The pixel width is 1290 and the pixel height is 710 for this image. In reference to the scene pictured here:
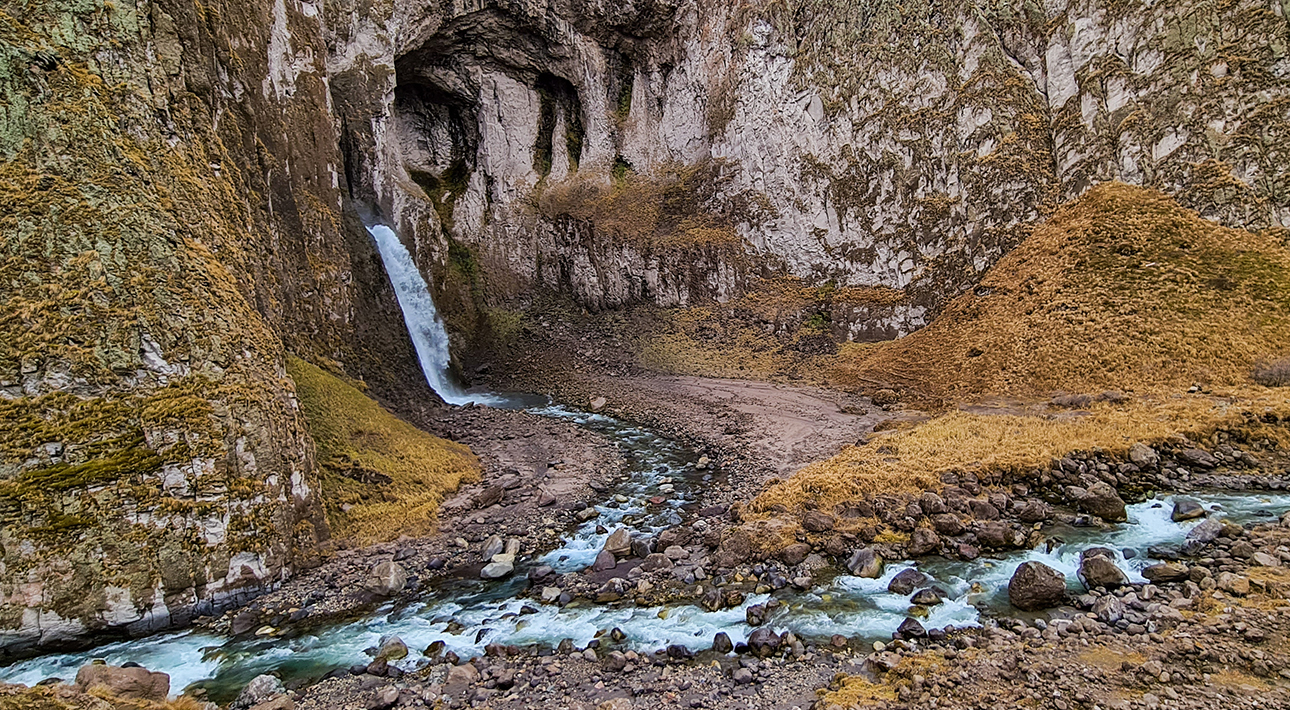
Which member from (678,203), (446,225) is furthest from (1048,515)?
(446,225)

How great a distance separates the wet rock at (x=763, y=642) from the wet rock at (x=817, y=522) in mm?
3755

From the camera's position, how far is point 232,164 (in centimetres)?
1538

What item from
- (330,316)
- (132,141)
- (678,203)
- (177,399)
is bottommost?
(177,399)

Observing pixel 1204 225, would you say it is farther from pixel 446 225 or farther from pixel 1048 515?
pixel 446 225

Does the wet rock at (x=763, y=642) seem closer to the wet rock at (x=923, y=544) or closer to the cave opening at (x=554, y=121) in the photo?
the wet rock at (x=923, y=544)

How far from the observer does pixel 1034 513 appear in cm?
1253

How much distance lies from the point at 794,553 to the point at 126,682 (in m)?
10.9

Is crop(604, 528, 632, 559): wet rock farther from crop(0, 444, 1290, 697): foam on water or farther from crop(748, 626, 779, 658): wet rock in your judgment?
crop(748, 626, 779, 658): wet rock

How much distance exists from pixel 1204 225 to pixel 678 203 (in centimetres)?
2310

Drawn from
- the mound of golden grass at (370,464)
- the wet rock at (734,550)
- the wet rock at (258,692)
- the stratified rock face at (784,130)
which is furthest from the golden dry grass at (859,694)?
the stratified rock face at (784,130)

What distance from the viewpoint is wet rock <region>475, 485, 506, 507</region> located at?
1587 centimetres

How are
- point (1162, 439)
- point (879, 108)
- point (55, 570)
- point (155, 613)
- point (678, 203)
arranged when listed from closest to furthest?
point (55, 570) < point (155, 613) < point (1162, 439) < point (879, 108) < point (678, 203)

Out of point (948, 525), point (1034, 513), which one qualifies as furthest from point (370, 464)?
point (1034, 513)

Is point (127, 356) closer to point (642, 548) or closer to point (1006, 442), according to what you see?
point (642, 548)
